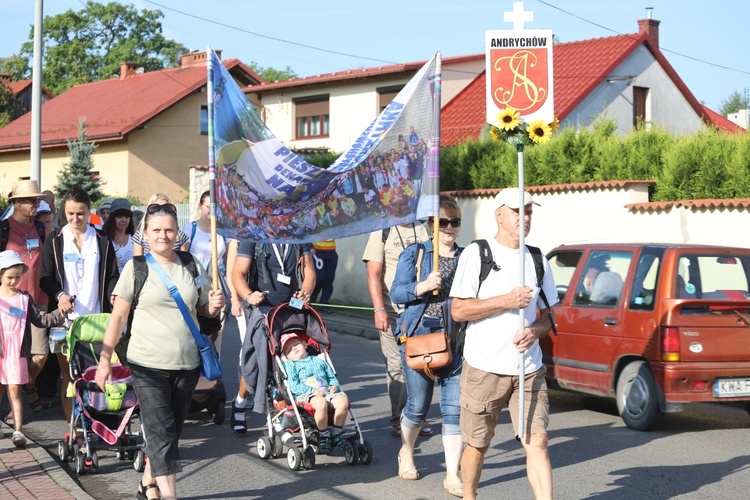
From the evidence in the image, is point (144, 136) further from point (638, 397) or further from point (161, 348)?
point (161, 348)

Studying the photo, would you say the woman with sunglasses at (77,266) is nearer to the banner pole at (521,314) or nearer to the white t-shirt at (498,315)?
the white t-shirt at (498,315)

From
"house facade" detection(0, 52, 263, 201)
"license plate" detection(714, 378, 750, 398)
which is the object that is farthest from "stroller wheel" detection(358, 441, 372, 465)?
"house facade" detection(0, 52, 263, 201)

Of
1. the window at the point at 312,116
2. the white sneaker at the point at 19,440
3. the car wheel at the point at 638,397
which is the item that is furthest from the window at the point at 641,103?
the white sneaker at the point at 19,440

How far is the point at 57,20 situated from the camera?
78562mm

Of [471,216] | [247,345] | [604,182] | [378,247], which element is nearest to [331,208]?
[378,247]

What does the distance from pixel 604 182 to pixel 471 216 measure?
414 cm

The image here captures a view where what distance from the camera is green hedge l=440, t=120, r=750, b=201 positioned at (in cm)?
1559

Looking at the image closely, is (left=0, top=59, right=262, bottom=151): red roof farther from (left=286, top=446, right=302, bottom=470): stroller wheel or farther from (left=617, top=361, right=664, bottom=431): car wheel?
(left=286, top=446, right=302, bottom=470): stroller wheel

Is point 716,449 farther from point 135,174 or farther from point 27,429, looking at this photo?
point 135,174

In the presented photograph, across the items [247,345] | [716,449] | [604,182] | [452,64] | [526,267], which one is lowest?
[716,449]

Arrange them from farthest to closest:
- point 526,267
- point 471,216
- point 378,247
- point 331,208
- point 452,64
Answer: point 452,64
point 471,216
point 378,247
point 331,208
point 526,267

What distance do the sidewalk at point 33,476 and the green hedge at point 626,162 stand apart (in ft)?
35.2

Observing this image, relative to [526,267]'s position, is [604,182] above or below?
above

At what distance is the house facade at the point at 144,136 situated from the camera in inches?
1638
